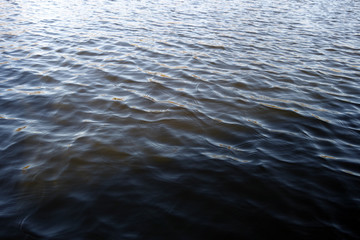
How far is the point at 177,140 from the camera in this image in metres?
4.19

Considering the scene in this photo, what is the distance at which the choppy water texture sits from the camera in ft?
9.36

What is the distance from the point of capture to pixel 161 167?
3.60 meters

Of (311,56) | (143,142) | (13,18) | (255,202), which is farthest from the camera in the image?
(13,18)

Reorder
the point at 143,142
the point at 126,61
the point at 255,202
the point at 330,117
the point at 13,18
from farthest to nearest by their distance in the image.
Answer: the point at 13,18 → the point at 126,61 → the point at 330,117 → the point at 143,142 → the point at 255,202

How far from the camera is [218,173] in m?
3.54

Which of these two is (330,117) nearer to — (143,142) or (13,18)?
(143,142)

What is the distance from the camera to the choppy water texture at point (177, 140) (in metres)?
2.85

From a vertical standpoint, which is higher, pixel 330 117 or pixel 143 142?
pixel 330 117

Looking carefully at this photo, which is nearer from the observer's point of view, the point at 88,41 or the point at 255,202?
the point at 255,202

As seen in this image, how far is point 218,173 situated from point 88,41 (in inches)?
320

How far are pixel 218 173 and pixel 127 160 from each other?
1.44m

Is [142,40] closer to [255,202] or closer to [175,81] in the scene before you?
[175,81]

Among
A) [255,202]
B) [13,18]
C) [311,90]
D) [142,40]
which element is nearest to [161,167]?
[255,202]

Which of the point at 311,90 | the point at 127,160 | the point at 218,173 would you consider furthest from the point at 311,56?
the point at 127,160
